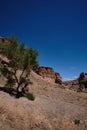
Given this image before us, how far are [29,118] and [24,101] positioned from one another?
4400 mm

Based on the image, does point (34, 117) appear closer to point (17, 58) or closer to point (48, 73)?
point (17, 58)

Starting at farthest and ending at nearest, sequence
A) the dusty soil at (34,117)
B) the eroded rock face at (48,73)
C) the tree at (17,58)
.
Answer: the eroded rock face at (48,73) < the tree at (17,58) < the dusty soil at (34,117)

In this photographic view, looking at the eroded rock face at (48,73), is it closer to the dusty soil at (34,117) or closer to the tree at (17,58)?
the tree at (17,58)

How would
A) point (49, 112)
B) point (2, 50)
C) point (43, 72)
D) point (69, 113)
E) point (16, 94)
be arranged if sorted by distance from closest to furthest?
point (49, 112)
point (69, 113)
point (16, 94)
point (2, 50)
point (43, 72)

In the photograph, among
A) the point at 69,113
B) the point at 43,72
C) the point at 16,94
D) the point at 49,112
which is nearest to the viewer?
the point at 49,112

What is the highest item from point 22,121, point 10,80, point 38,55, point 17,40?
point 17,40

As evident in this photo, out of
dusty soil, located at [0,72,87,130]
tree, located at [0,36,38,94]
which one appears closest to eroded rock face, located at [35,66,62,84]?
tree, located at [0,36,38,94]

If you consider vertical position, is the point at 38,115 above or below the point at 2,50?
below

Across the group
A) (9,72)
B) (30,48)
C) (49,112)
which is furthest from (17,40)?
(49,112)

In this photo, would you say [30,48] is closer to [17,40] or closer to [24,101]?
[17,40]

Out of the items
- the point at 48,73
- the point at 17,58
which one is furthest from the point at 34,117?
the point at 48,73

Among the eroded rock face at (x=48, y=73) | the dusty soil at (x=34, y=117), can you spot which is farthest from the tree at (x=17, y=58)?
the eroded rock face at (x=48, y=73)

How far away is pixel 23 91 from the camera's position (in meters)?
29.3

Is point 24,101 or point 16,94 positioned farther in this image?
point 16,94
